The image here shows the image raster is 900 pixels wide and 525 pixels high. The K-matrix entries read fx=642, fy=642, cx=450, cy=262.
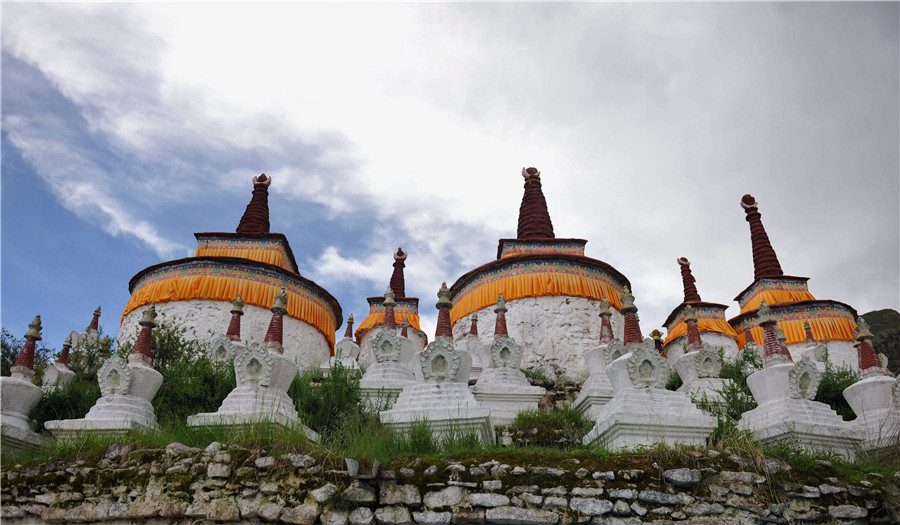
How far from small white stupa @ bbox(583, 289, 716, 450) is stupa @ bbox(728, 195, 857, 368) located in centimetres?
1135

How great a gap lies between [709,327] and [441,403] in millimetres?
16264

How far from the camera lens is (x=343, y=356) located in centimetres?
1697

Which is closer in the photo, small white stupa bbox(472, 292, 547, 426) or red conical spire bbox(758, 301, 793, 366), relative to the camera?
red conical spire bbox(758, 301, 793, 366)

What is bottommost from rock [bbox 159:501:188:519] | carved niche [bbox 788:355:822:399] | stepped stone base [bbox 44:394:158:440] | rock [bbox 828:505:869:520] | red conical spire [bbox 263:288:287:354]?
rock [bbox 828:505:869:520]

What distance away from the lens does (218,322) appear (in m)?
16.6

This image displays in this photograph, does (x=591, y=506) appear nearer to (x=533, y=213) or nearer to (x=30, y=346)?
(x=30, y=346)

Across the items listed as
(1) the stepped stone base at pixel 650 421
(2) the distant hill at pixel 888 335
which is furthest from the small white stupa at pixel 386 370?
(2) the distant hill at pixel 888 335

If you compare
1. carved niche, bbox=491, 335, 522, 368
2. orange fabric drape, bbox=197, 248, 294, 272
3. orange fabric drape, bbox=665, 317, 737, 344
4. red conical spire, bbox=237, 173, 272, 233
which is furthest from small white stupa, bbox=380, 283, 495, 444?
orange fabric drape, bbox=665, 317, 737, 344

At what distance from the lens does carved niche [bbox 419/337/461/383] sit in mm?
8227

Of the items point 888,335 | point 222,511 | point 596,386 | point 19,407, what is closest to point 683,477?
point 222,511

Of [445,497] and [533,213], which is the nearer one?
[445,497]

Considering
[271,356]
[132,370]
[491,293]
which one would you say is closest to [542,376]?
[491,293]

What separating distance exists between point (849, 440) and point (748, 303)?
15.5m

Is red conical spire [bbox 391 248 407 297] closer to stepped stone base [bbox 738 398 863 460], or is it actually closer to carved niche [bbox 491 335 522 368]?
carved niche [bbox 491 335 522 368]
